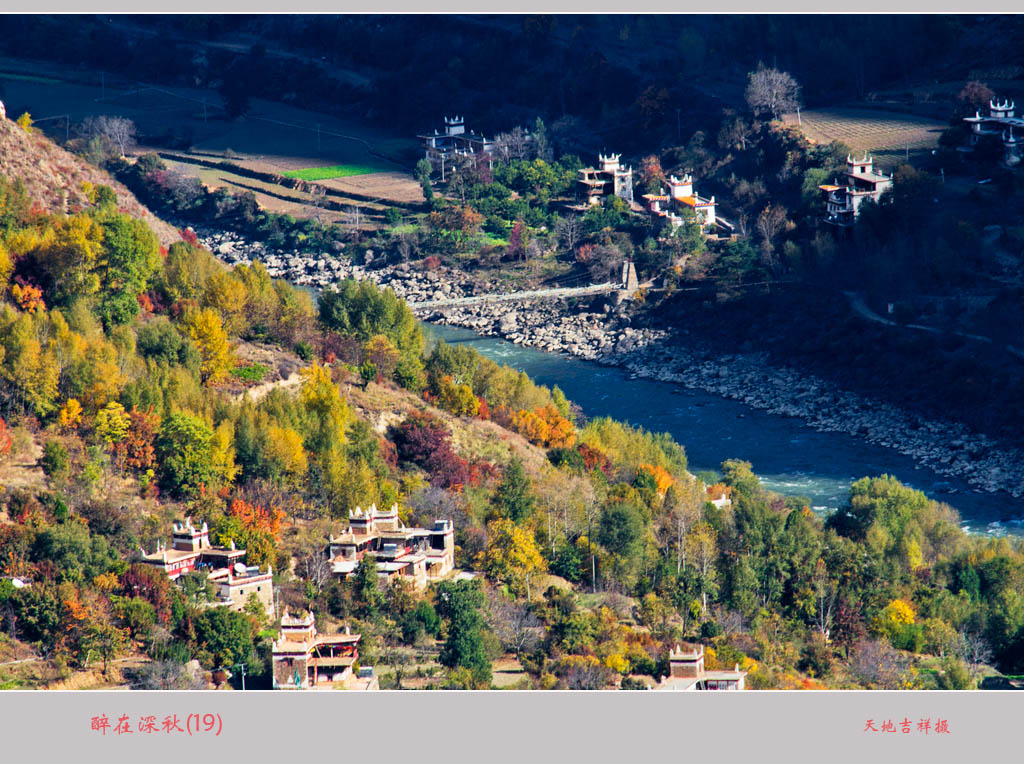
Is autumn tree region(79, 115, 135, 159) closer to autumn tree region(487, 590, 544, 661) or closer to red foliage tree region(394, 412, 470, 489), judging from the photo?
red foliage tree region(394, 412, 470, 489)

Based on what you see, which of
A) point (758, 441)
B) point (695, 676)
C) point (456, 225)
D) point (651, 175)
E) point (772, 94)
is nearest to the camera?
point (695, 676)

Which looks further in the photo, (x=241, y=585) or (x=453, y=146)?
(x=453, y=146)

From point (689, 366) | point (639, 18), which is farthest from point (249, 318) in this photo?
point (639, 18)

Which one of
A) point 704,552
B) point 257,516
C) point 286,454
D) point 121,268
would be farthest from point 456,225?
point 257,516

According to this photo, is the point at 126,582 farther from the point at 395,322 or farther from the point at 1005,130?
the point at 1005,130

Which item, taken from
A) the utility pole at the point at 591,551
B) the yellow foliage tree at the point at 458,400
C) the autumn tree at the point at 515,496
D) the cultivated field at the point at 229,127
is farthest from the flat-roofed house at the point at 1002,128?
the utility pole at the point at 591,551

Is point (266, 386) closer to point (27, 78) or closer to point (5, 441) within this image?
point (5, 441)

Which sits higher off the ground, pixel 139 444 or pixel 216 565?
pixel 139 444
